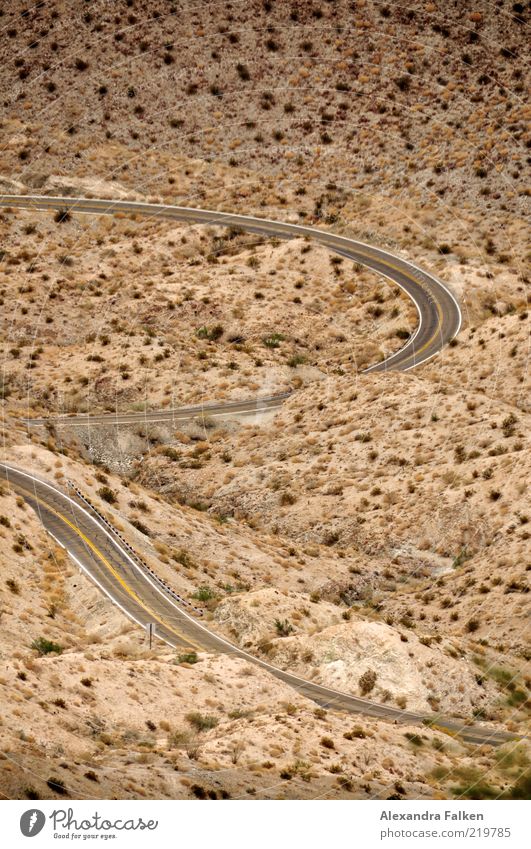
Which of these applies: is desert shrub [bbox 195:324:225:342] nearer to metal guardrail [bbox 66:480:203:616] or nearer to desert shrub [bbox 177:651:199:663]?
metal guardrail [bbox 66:480:203:616]

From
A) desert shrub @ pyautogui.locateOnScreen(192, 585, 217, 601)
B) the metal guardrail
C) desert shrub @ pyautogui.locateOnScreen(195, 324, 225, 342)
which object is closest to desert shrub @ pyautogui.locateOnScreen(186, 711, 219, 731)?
the metal guardrail

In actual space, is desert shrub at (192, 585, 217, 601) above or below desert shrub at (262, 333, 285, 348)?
below

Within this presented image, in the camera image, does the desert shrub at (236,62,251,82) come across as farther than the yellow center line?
Yes

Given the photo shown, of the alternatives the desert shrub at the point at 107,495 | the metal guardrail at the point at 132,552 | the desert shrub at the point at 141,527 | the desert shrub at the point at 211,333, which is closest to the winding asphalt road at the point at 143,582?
the metal guardrail at the point at 132,552

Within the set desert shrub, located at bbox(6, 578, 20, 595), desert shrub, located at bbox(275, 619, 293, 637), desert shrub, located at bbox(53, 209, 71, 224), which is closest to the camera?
desert shrub, located at bbox(6, 578, 20, 595)

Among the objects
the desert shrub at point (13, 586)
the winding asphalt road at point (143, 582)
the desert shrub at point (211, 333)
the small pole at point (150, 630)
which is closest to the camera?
the small pole at point (150, 630)

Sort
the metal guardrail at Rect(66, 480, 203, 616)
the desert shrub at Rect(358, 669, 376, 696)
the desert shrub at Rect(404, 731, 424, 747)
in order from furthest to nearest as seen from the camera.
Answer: the metal guardrail at Rect(66, 480, 203, 616)
the desert shrub at Rect(358, 669, 376, 696)
the desert shrub at Rect(404, 731, 424, 747)

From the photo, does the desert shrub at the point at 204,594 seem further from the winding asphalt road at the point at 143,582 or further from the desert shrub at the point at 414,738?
the desert shrub at the point at 414,738
